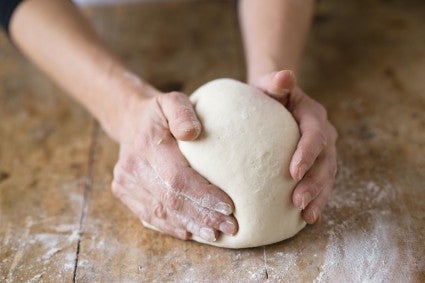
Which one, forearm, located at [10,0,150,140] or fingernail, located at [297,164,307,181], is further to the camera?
forearm, located at [10,0,150,140]

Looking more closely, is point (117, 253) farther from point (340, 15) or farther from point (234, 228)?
point (340, 15)

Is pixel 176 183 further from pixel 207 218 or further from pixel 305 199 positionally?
pixel 305 199

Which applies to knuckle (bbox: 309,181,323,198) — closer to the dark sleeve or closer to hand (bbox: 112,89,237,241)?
hand (bbox: 112,89,237,241)

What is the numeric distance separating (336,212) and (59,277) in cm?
59

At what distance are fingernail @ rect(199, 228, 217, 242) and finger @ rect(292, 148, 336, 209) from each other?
6.7 inches

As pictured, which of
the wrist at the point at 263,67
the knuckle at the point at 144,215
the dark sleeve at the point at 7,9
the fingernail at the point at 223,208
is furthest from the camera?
the dark sleeve at the point at 7,9

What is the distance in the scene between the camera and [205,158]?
1105mm

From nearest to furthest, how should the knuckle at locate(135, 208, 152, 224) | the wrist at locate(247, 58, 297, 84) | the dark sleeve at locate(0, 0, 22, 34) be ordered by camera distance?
the knuckle at locate(135, 208, 152, 224) → the wrist at locate(247, 58, 297, 84) → the dark sleeve at locate(0, 0, 22, 34)

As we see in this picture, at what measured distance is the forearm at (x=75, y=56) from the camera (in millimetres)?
1336

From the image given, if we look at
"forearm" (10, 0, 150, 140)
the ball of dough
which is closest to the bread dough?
the ball of dough

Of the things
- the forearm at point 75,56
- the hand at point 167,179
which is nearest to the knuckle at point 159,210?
the hand at point 167,179

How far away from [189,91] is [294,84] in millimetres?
555

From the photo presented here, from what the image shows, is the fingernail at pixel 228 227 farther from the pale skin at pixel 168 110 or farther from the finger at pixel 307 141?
the finger at pixel 307 141

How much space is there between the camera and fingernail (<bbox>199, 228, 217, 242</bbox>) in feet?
3.65
